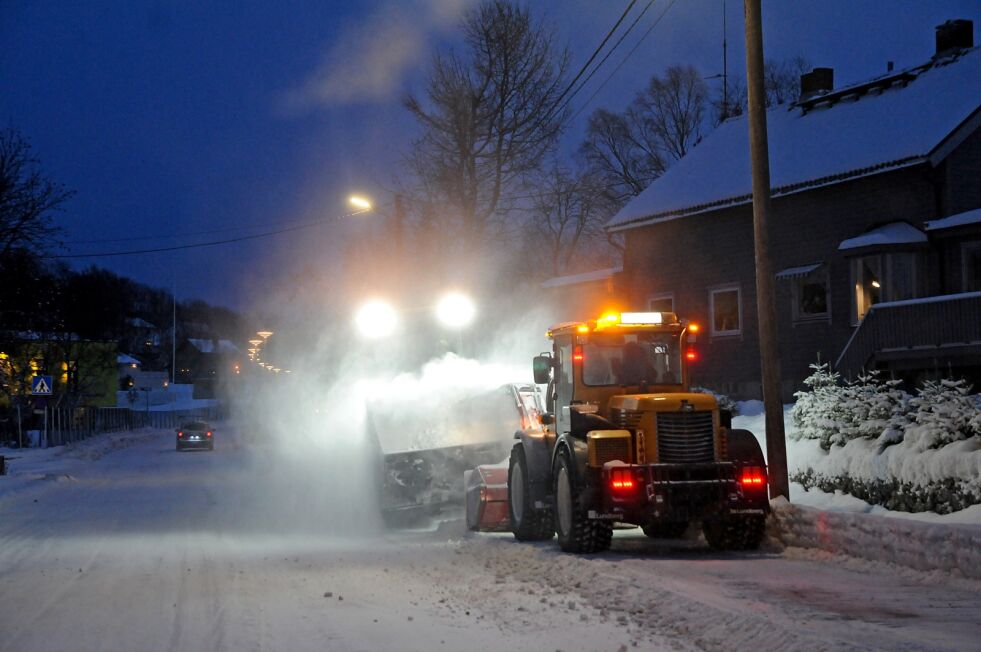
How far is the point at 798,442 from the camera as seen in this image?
1800 cm

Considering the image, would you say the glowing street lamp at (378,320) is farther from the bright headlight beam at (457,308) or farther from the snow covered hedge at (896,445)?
the snow covered hedge at (896,445)

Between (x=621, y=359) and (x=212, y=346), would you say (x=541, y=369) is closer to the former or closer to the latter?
(x=621, y=359)

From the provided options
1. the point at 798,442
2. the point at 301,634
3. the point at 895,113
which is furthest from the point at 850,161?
the point at 301,634

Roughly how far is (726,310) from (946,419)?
1852 cm

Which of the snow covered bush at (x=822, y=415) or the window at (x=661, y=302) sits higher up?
the window at (x=661, y=302)

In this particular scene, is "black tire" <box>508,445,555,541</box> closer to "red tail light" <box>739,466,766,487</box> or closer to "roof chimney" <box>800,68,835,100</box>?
"red tail light" <box>739,466,766,487</box>

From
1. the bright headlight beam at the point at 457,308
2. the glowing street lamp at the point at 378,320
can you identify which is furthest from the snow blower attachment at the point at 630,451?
the glowing street lamp at the point at 378,320

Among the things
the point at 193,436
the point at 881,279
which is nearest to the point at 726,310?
the point at 881,279

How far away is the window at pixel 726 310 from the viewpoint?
104 feet

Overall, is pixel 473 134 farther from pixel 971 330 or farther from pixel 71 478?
pixel 971 330

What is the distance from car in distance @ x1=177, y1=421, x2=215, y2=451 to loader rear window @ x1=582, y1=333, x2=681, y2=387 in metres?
39.5

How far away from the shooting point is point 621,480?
1167 centimetres

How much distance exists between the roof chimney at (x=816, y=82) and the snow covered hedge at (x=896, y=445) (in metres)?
19.7

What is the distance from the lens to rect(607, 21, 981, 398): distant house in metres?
24.9
